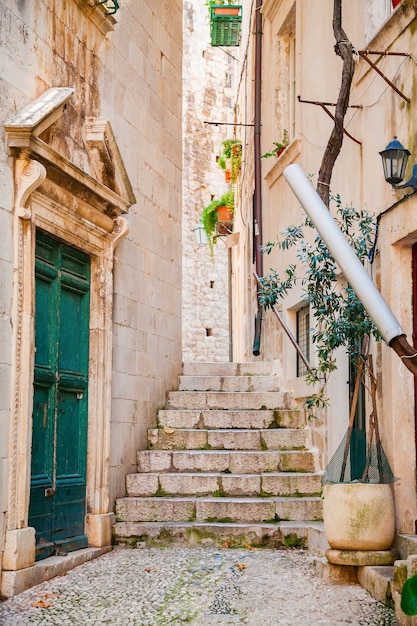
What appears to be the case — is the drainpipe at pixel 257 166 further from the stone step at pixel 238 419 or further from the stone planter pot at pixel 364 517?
the stone planter pot at pixel 364 517

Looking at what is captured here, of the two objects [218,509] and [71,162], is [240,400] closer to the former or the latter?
[218,509]

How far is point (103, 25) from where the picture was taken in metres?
7.51

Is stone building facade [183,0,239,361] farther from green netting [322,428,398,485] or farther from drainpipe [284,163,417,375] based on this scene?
drainpipe [284,163,417,375]

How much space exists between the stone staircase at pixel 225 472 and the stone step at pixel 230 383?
11 mm

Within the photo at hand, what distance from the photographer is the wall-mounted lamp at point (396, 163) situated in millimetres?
5602

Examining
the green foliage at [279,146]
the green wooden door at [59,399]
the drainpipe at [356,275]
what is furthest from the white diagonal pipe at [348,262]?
the green foliage at [279,146]

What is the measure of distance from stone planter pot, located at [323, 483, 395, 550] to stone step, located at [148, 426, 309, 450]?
2834 millimetres

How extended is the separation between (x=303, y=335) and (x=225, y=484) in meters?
2.09

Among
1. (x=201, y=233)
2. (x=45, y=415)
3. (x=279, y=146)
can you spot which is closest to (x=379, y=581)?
(x=45, y=415)

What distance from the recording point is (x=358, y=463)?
6074mm

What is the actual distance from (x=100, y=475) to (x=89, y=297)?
1517 mm

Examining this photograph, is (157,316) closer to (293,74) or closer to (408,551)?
(293,74)

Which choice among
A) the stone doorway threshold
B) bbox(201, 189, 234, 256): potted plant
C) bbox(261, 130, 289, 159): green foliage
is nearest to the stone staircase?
the stone doorway threshold

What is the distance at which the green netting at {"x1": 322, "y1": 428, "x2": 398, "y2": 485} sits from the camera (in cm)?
570
